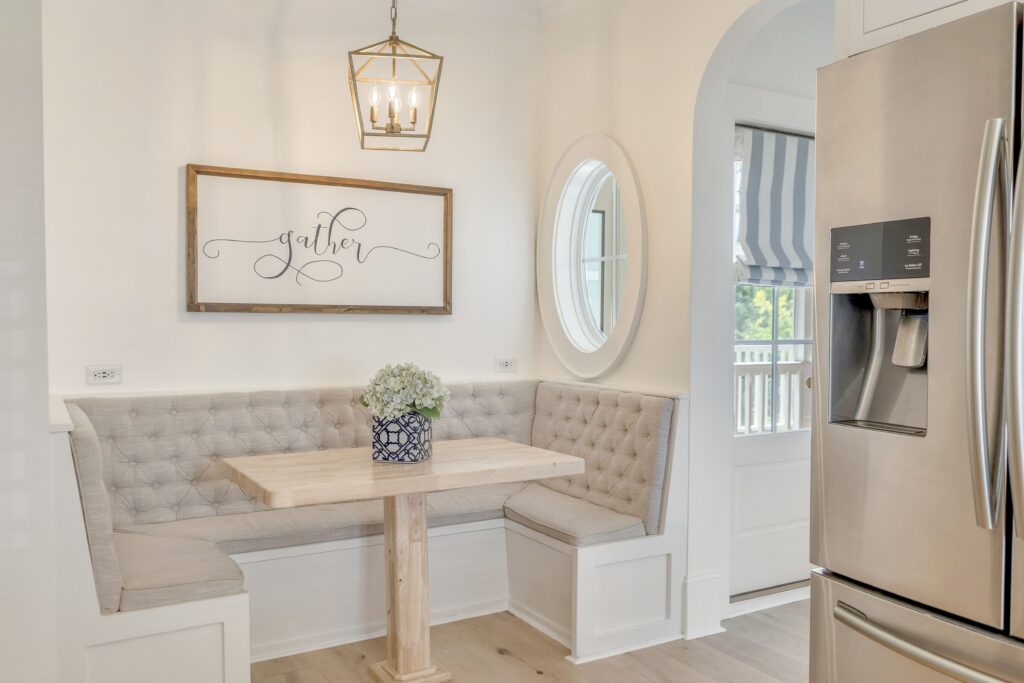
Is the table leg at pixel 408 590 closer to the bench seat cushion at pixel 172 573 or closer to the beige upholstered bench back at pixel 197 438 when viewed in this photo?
the bench seat cushion at pixel 172 573

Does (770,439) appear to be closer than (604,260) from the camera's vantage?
Yes

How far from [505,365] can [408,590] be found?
1.55 metres

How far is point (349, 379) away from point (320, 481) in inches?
51.5

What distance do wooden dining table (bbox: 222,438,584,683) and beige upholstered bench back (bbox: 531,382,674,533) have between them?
50 centimetres

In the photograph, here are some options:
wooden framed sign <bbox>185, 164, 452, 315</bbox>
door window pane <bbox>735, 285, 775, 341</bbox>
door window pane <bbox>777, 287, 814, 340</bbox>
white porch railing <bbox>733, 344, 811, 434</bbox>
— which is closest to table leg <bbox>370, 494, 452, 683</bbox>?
wooden framed sign <bbox>185, 164, 452, 315</bbox>

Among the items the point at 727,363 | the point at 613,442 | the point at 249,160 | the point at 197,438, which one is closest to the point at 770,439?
the point at 727,363

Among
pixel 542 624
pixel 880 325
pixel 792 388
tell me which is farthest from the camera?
pixel 792 388

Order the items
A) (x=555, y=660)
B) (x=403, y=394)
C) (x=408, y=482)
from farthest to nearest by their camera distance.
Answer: (x=555, y=660)
(x=403, y=394)
(x=408, y=482)

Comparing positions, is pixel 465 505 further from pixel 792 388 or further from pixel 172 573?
pixel 792 388

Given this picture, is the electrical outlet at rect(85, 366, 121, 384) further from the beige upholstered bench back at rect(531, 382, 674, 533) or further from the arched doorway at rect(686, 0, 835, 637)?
the arched doorway at rect(686, 0, 835, 637)

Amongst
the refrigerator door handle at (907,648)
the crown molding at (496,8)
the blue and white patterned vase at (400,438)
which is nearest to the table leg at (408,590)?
the blue and white patterned vase at (400,438)

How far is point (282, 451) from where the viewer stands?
3.34 meters

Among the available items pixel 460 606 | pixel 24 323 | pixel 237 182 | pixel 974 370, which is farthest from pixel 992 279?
pixel 237 182

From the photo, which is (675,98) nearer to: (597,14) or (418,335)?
(597,14)
